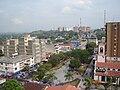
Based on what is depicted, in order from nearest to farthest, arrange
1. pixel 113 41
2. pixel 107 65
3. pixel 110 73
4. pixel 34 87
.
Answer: pixel 34 87 < pixel 110 73 < pixel 107 65 < pixel 113 41

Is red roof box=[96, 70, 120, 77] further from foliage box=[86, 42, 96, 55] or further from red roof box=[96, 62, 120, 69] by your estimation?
foliage box=[86, 42, 96, 55]

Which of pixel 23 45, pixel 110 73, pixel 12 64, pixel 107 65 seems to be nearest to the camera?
pixel 110 73

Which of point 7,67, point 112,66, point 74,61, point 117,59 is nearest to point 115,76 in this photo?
point 112,66

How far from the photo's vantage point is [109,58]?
21828 millimetres

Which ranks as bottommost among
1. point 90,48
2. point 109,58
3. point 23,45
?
point 109,58

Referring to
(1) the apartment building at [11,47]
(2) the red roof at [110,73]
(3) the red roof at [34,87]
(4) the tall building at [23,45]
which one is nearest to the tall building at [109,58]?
(2) the red roof at [110,73]

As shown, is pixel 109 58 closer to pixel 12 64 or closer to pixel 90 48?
pixel 90 48

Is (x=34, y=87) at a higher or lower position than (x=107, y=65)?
lower

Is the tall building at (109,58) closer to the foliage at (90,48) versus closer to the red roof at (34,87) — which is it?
the red roof at (34,87)

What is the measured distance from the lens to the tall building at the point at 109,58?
58.6 ft

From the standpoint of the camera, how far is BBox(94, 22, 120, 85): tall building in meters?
17.9

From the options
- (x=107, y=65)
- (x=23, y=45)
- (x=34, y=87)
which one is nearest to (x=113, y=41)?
(x=107, y=65)

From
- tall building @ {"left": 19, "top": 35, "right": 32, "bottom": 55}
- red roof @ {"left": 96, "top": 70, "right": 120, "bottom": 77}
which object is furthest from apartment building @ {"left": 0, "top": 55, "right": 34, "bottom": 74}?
red roof @ {"left": 96, "top": 70, "right": 120, "bottom": 77}

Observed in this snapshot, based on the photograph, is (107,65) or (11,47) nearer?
(107,65)
